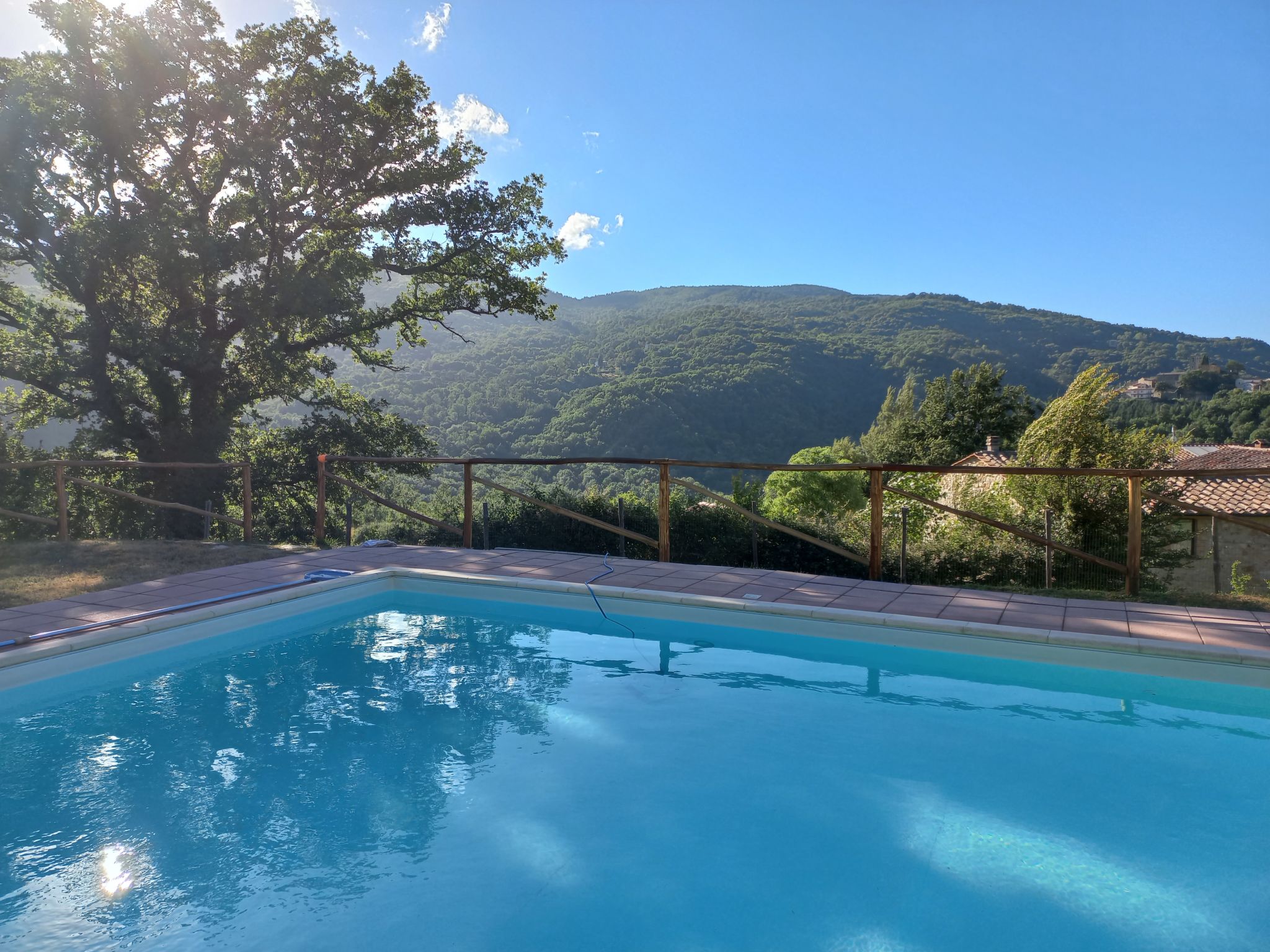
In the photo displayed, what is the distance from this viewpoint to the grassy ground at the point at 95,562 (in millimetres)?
5121

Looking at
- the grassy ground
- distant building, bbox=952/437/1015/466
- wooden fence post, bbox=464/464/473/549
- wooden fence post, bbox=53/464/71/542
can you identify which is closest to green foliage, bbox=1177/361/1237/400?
distant building, bbox=952/437/1015/466

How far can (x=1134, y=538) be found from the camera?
4875 mm

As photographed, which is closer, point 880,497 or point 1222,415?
point 880,497

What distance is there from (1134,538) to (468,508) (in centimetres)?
530

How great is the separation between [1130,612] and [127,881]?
15.8 feet

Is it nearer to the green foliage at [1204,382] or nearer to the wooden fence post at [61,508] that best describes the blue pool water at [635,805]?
the wooden fence post at [61,508]

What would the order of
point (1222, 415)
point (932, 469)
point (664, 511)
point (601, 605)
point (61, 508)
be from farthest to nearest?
point (1222, 415) → point (61, 508) → point (664, 511) → point (932, 469) → point (601, 605)

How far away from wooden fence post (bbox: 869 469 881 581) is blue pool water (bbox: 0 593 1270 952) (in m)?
1.40

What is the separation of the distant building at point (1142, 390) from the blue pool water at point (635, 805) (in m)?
48.4

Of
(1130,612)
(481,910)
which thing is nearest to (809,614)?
(1130,612)

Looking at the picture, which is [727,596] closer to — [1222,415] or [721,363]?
[721,363]

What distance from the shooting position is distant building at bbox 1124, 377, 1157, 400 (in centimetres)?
4397

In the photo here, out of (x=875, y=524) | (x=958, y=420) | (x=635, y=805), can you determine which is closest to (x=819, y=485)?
(x=958, y=420)

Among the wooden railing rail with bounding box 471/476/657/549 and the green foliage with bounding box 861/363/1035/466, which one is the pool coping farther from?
the green foliage with bounding box 861/363/1035/466
